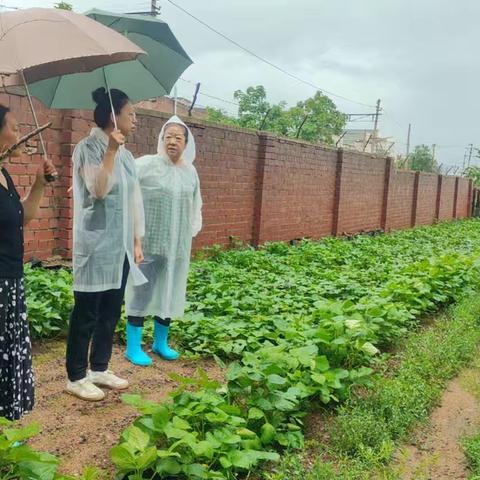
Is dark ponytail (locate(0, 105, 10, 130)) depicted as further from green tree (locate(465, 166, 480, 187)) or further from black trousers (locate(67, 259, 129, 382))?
green tree (locate(465, 166, 480, 187))

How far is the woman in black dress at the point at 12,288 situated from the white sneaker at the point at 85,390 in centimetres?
68

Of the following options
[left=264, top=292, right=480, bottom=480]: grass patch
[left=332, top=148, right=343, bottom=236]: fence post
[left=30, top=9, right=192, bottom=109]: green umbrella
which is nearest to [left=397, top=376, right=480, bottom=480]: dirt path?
[left=264, top=292, right=480, bottom=480]: grass patch

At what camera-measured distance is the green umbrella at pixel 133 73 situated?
10.1 feet

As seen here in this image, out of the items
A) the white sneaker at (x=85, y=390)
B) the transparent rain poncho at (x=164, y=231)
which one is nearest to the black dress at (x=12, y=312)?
the white sneaker at (x=85, y=390)

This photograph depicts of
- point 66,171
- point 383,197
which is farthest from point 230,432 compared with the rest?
point 383,197

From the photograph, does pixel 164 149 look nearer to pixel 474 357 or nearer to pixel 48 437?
pixel 48 437

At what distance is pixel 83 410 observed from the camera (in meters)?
3.01

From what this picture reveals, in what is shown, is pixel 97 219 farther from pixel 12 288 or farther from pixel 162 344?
pixel 162 344

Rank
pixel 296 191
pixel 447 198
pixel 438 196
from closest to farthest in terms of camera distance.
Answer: pixel 296 191 < pixel 438 196 < pixel 447 198

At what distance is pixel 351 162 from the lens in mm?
12586

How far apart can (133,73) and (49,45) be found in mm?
1259

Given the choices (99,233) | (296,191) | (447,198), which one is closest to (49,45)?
(99,233)

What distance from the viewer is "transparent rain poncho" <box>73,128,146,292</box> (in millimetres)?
2916

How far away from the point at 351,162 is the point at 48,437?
10757 mm
